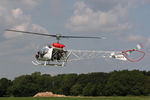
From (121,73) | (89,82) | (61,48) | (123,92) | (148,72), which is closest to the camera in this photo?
(61,48)

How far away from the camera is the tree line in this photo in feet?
417

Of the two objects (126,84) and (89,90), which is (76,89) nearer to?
(89,90)

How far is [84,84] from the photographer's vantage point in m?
151

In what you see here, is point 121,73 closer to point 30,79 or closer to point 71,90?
point 71,90

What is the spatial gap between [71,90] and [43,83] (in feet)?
73.3

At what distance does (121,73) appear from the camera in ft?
449

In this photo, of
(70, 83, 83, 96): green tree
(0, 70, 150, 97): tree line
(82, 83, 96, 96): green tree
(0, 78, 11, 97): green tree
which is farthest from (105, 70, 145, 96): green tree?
(0, 78, 11, 97): green tree

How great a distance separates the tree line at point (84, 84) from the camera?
417 feet

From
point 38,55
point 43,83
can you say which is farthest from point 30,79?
point 38,55

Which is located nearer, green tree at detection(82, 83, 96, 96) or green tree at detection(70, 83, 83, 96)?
green tree at detection(82, 83, 96, 96)

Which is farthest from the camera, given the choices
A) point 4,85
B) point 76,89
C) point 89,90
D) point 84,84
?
point 84,84

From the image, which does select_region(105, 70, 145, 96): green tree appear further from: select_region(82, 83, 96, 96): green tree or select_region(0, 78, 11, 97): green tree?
select_region(0, 78, 11, 97): green tree

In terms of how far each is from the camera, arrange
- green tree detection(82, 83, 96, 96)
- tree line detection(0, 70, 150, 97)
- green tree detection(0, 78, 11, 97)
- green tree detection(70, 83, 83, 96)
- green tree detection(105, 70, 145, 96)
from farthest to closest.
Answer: green tree detection(70, 83, 83, 96), green tree detection(0, 78, 11, 97), green tree detection(82, 83, 96, 96), tree line detection(0, 70, 150, 97), green tree detection(105, 70, 145, 96)

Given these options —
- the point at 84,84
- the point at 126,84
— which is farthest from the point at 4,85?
the point at 126,84
